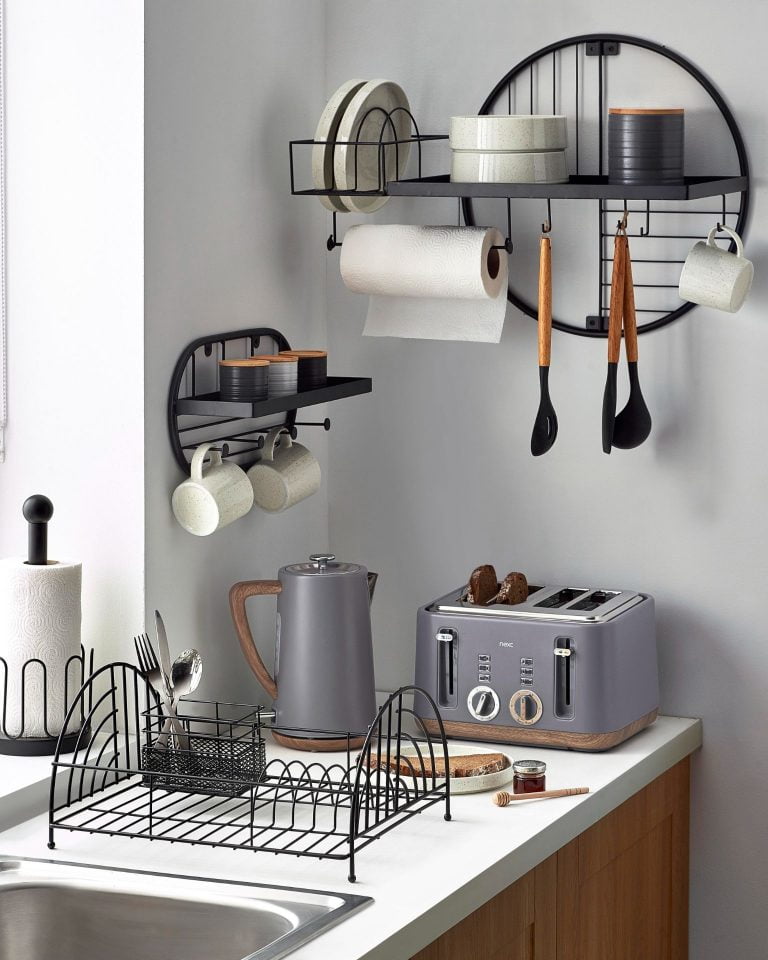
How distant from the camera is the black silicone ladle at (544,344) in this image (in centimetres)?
206

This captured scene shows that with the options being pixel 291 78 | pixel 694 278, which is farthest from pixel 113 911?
pixel 291 78

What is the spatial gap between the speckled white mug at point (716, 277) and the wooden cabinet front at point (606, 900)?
644 mm

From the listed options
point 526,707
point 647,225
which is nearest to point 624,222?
point 647,225

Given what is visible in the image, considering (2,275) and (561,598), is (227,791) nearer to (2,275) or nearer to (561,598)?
(561,598)

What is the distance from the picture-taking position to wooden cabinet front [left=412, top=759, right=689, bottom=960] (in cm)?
162

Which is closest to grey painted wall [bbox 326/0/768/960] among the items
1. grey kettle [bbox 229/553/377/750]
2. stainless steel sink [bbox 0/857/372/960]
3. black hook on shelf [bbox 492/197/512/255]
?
black hook on shelf [bbox 492/197/512/255]

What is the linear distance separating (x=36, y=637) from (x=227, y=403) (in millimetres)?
374

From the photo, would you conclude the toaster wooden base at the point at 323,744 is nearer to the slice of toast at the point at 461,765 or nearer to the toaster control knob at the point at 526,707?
the slice of toast at the point at 461,765

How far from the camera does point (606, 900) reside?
190 centimetres

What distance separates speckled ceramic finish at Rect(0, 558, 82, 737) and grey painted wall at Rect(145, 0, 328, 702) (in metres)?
0.12

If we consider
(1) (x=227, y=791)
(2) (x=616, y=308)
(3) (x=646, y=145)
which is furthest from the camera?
(2) (x=616, y=308)

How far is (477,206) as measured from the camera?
225 cm

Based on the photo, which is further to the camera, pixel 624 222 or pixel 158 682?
pixel 624 222

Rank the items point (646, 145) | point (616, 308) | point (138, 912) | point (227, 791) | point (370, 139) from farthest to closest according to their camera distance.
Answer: point (370, 139)
point (616, 308)
point (646, 145)
point (227, 791)
point (138, 912)
